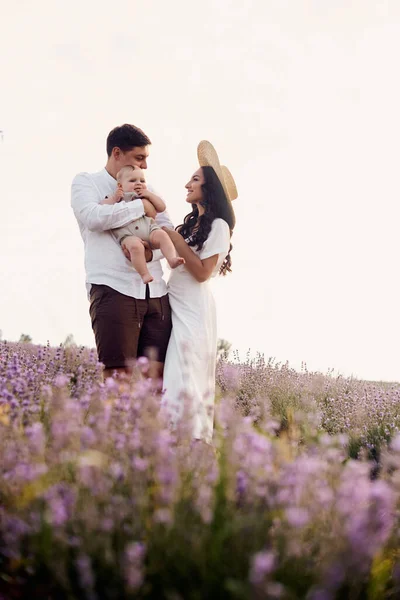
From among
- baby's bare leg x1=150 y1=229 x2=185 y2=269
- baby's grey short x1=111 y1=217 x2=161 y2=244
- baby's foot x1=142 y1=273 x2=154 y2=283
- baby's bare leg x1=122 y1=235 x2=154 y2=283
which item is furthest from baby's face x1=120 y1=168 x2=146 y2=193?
baby's foot x1=142 y1=273 x2=154 y2=283

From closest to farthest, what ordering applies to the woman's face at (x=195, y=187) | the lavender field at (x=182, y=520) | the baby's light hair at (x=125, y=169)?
the lavender field at (x=182, y=520) → the baby's light hair at (x=125, y=169) → the woman's face at (x=195, y=187)

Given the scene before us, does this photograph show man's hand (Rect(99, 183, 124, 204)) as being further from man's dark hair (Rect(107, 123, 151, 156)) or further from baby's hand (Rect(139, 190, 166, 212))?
man's dark hair (Rect(107, 123, 151, 156))

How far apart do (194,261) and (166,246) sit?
0.76 feet

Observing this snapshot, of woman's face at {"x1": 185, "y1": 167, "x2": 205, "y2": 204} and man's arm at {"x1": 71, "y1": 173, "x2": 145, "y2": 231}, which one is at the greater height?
woman's face at {"x1": 185, "y1": 167, "x2": 205, "y2": 204}

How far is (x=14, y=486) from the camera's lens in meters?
2.39

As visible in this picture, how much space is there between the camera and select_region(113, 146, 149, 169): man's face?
473 cm

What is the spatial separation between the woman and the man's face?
0.38 m

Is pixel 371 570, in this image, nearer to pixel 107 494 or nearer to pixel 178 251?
pixel 107 494

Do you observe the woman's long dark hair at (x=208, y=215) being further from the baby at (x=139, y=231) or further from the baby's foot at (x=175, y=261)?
the baby's foot at (x=175, y=261)

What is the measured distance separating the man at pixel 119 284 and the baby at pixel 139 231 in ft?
0.29

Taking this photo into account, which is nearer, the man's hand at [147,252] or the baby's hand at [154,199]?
the man's hand at [147,252]

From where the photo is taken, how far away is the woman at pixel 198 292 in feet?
14.6

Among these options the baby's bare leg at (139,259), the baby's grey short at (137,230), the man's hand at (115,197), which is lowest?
the baby's bare leg at (139,259)

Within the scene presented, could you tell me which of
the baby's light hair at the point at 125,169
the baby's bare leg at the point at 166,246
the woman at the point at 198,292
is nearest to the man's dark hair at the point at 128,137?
the baby's light hair at the point at 125,169
